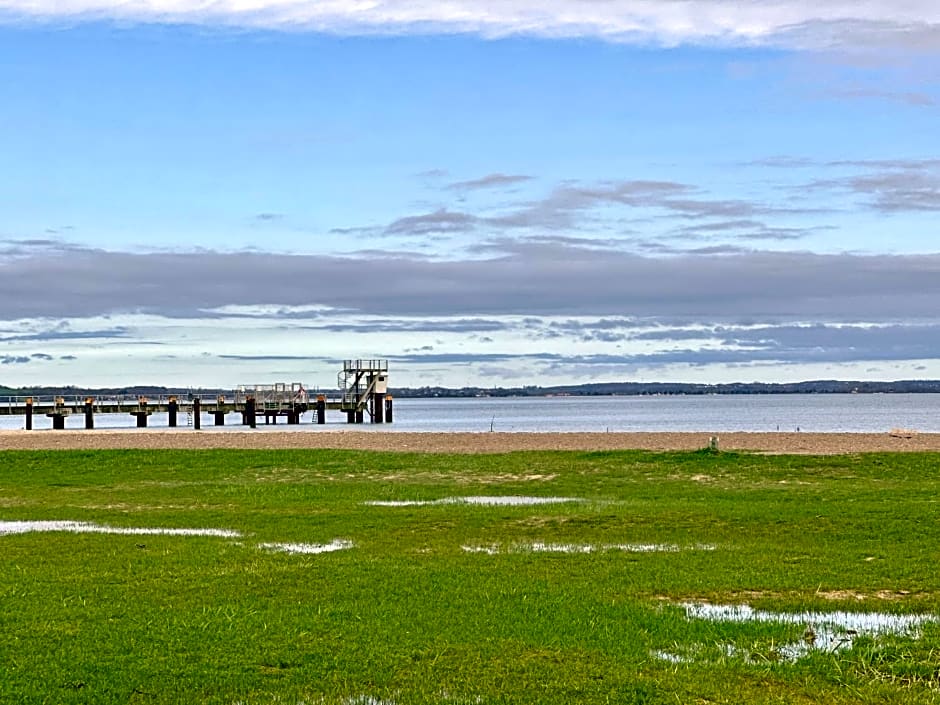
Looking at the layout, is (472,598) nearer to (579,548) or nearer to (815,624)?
(815,624)

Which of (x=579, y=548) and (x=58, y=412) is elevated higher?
(x=579, y=548)

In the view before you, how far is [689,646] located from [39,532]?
13777 mm

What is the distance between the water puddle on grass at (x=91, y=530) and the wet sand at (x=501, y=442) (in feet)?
72.3

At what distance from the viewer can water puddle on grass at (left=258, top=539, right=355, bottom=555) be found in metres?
19.1

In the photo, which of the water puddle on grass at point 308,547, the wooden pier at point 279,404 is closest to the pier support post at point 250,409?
the wooden pier at point 279,404

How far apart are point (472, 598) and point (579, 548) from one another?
16.6 feet

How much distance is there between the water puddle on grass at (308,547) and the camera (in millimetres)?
19062

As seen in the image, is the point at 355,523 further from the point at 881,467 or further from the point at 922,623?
the point at 881,467

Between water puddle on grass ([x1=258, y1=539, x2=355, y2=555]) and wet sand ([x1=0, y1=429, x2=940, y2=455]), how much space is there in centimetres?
2374

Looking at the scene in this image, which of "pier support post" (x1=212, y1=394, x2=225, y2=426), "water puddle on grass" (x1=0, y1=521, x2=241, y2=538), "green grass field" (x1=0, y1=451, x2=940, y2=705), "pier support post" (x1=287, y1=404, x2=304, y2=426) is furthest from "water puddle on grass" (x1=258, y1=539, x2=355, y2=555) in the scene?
"pier support post" (x1=287, y1=404, x2=304, y2=426)

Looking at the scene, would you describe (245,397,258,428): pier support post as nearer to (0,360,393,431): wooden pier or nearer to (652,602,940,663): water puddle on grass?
(0,360,393,431): wooden pier

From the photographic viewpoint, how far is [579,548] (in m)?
19.2

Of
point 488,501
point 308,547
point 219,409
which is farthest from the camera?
point 219,409

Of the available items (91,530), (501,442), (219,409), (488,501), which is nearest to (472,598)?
(91,530)
